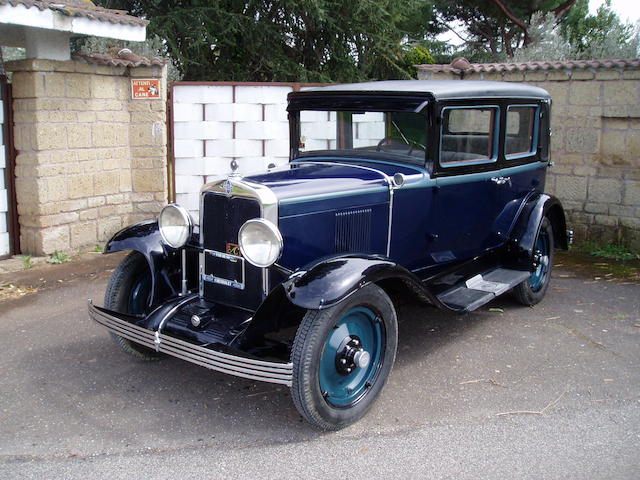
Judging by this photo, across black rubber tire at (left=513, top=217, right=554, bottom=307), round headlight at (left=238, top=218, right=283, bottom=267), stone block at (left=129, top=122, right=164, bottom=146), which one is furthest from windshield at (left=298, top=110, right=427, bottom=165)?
stone block at (left=129, top=122, right=164, bottom=146)

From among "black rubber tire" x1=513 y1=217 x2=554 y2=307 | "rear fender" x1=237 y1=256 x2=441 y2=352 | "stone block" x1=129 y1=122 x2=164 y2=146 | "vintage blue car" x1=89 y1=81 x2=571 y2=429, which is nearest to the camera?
"rear fender" x1=237 y1=256 x2=441 y2=352

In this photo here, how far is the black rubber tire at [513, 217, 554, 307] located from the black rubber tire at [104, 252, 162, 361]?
285 cm

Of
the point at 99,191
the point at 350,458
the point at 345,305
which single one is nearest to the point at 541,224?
the point at 345,305

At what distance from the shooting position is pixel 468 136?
485cm

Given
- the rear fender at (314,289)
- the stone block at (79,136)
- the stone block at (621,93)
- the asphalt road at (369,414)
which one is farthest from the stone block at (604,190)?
the stone block at (79,136)

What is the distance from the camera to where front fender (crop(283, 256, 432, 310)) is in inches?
126

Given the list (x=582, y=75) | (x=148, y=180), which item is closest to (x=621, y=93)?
(x=582, y=75)

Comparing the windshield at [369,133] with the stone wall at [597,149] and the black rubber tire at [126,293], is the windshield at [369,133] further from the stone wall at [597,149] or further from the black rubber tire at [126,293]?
the stone wall at [597,149]

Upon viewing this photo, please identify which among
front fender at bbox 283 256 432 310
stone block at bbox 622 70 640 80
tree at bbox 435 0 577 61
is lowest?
front fender at bbox 283 256 432 310

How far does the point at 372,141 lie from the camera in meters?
4.62

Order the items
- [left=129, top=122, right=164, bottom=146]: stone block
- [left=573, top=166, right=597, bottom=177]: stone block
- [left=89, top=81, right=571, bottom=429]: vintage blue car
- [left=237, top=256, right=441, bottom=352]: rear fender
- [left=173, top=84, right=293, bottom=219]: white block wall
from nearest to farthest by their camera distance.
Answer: [left=237, top=256, right=441, bottom=352]: rear fender, [left=89, top=81, right=571, bottom=429]: vintage blue car, [left=573, top=166, right=597, bottom=177]: stone block, [left=129, top=122, right=164, bottom=146]: stone block, [left=173, top=84, right=293, bottom=219]: white block wall

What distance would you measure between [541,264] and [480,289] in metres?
1.17

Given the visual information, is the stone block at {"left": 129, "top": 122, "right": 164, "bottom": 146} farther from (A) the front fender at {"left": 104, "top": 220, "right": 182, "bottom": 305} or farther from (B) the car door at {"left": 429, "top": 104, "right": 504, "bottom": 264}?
(B) the car door at {"left": 429, "top": 104, "right": 504, "bottom": 264}

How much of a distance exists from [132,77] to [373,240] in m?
4.46
